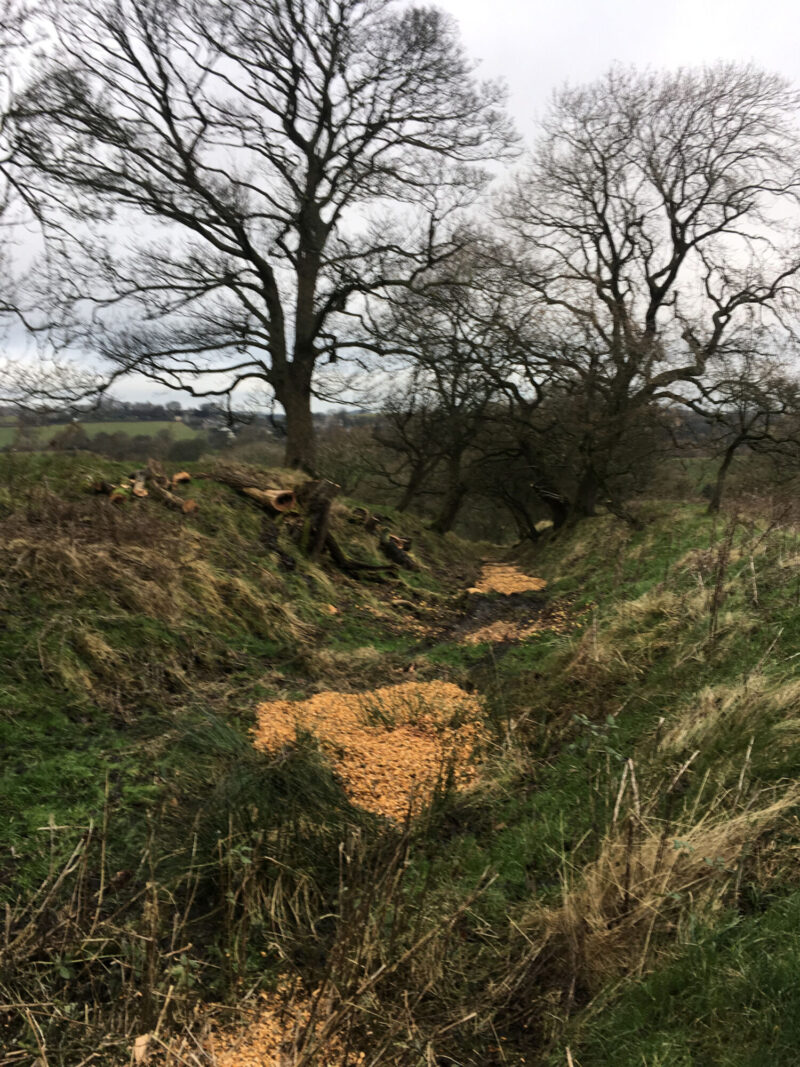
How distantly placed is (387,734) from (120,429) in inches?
346

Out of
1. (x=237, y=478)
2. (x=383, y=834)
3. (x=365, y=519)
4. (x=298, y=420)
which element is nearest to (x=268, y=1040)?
(x=383, y=834)

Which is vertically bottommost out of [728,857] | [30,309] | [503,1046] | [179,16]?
[503,1046]

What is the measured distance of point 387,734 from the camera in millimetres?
4902

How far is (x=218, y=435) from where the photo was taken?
46.6ft

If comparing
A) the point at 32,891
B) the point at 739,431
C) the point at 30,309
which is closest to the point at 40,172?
the point at 30,309

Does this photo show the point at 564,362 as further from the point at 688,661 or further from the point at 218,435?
the point at 688,661

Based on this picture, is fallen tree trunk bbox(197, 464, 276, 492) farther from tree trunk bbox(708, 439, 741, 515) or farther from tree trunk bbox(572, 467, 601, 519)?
tree trunk bbox(572, 467, 601, 519)

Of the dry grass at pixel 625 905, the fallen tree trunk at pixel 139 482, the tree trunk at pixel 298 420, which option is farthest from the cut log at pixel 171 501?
the dry grass at pixel 625 905

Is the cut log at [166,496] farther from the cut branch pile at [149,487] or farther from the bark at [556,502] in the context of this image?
the bark at [556,502]

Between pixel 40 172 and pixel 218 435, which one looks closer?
pixel 40 172

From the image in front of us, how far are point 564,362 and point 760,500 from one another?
6.31m

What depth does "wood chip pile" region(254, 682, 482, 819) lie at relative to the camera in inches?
160

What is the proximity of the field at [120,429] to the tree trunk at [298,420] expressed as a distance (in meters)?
2.06

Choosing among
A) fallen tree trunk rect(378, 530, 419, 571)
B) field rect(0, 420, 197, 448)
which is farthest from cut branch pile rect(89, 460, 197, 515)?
fallen tree trunk rect(378, 530, 419, 571)
